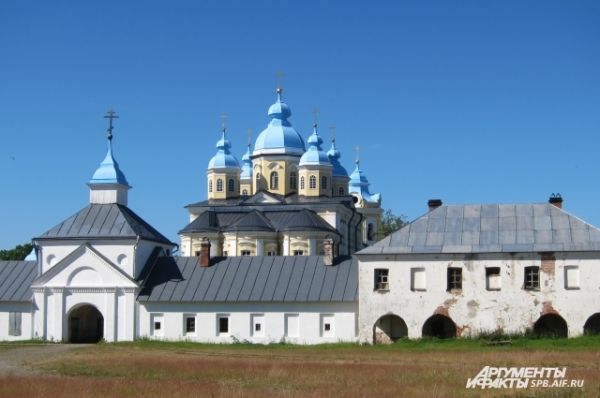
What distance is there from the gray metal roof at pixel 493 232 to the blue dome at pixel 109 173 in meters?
13.1

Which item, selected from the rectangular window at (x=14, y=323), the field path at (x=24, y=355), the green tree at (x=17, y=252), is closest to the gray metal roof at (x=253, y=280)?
the field path at (x=24, y=355)

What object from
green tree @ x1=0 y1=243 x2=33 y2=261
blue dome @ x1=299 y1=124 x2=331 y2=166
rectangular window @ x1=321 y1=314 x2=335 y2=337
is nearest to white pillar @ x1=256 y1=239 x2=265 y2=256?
blue dome @ x1=299 y1=124 x2=331 y2=166

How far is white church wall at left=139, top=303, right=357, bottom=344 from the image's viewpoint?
42094 millimetres

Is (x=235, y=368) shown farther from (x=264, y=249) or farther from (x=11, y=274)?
(x=264, y=249)

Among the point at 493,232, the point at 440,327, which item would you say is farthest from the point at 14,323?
the point at 493,232

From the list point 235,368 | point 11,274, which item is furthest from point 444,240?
point 11,274

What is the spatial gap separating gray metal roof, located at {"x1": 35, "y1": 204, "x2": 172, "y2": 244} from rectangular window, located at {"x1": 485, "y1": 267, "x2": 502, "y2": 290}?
1499 centimetres

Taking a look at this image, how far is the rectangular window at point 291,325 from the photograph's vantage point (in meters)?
42.4

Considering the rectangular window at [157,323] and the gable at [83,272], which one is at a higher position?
the gable at [83,272]

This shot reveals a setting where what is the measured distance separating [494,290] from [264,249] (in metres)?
26.0

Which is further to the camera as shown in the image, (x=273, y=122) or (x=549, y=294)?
(x=273, y=122)

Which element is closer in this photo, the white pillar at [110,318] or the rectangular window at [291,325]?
the rectangular window at [291,325]

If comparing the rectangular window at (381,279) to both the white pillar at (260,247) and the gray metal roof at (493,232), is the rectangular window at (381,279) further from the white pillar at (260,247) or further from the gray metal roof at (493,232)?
the white pillar at (260,247)

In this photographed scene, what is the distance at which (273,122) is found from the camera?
76.1 m
